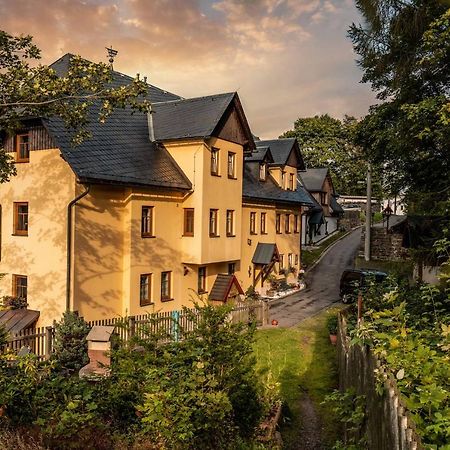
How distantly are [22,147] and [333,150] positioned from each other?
69290mm

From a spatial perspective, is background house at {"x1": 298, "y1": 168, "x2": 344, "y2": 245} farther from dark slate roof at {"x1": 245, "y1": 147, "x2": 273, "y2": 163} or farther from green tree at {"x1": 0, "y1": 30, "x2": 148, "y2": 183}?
green tree at {"x1": 0, "y1": 30, "x2": 148, "y2": 183}

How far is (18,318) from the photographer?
17172 mm

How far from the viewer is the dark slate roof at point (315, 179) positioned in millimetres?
54438

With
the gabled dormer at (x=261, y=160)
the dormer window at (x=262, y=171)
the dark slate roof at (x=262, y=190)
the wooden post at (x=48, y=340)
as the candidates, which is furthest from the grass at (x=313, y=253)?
the wooden post at (x=48, y=340)

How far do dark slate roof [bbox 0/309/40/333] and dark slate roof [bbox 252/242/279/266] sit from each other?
1493 cm

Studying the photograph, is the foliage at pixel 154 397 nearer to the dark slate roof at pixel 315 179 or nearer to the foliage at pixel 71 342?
the foliage at pixel 71 342

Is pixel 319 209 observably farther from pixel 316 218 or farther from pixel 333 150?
pixel 333 150

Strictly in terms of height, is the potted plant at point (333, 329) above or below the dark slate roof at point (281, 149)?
below

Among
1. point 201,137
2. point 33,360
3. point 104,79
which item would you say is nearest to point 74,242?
point 104,79

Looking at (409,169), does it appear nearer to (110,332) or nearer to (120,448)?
(110,332)

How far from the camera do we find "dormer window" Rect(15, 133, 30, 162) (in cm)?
1858

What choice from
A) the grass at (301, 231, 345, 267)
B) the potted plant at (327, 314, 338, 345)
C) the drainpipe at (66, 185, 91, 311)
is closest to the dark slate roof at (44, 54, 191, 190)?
the drainpipe at (66, 185, 91, 311)

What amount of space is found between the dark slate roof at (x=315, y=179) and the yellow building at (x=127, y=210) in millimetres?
30235

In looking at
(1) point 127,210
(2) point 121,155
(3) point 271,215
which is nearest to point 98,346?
(1) point 127,210
